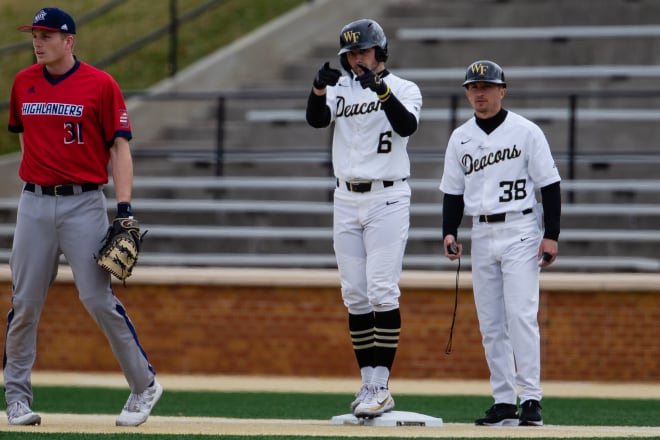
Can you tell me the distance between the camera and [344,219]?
7.49 m

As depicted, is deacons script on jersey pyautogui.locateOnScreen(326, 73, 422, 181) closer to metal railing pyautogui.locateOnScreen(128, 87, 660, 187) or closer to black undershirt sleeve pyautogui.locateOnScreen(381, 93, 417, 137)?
black undershirt sleeve pyautogui.locateOnScreen(381, 93, 417, 137)

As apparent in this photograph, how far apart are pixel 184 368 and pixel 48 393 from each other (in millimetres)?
1769

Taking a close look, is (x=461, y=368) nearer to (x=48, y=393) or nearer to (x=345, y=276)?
(x=48, y=393)

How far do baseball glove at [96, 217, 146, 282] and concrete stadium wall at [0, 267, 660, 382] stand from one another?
4.70 meters

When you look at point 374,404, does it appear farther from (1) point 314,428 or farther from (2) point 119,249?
(2) point 119,249

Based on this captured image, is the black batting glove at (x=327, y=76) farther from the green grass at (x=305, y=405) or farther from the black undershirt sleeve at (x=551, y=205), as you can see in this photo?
the green grass at (x=305, y=405)

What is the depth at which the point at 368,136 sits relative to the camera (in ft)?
24.3

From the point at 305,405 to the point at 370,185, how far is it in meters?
2.71

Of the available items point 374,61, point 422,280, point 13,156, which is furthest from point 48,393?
point 13,156

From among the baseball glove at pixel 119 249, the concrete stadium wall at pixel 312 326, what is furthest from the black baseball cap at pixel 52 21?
the concrete stadium wall at pixel 312 326

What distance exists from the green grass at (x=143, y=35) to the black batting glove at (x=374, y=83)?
11.6m

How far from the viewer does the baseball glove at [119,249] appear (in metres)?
Result: 6.89

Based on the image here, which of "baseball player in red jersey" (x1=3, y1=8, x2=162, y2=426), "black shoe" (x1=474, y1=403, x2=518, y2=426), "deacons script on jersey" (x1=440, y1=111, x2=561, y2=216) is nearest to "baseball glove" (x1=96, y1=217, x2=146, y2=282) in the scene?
"baseball player in red jersey" (x1=3, y1=8, x2=162, y2=426)

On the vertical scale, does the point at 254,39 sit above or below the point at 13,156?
above
